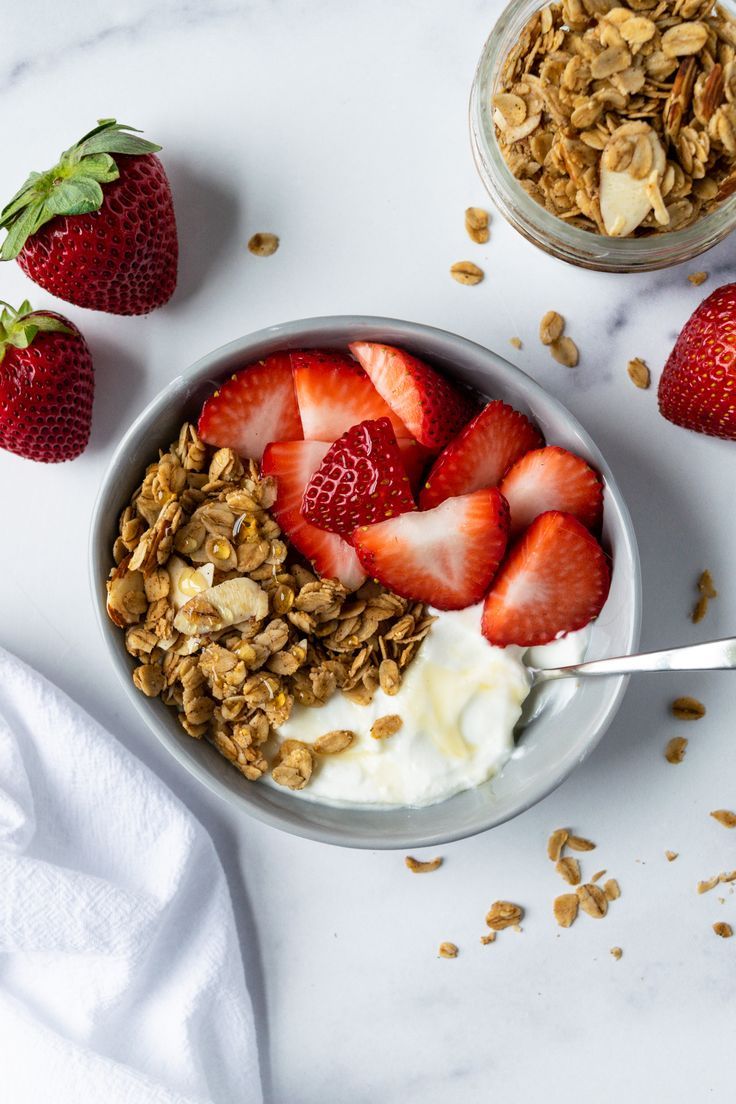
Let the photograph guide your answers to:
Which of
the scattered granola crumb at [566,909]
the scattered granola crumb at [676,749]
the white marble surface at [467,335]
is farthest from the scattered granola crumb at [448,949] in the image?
the scattered granola crumb at [676,749]

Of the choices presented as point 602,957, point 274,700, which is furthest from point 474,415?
point 602,957

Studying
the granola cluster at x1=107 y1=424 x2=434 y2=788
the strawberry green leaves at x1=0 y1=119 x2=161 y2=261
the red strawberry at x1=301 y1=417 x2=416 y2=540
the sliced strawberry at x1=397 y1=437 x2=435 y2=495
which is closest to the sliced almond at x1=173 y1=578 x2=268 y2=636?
the granola cluster at x1=107 y1=424 x2=434 y2=788

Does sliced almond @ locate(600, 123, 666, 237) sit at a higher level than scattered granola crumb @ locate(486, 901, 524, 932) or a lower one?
higher

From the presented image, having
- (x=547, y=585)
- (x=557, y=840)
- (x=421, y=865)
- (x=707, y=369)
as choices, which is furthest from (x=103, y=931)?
(x=707, y=369)

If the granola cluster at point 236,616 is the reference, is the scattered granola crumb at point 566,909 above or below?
below

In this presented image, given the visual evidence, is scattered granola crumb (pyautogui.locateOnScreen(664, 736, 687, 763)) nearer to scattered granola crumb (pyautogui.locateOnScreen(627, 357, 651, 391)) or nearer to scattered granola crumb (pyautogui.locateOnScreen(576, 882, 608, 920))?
scattered granola crumb (pyautogui.locateOnScreen(576, 882, 608, 920))

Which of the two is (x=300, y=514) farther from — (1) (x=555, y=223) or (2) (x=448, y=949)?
(2) (x=448, y=949)

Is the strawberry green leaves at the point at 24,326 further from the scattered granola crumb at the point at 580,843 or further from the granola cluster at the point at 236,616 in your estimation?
the scattered granola crumb at the point at 580,843
